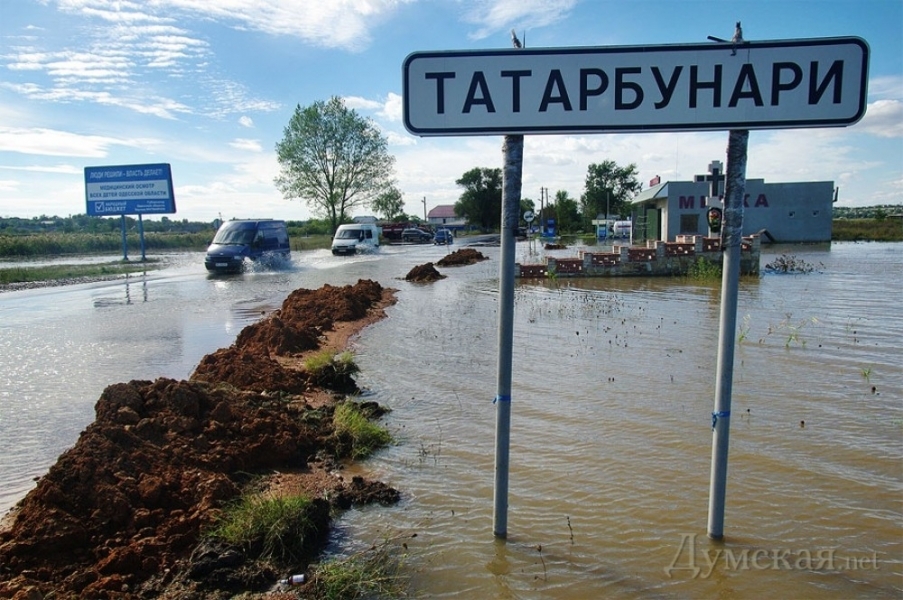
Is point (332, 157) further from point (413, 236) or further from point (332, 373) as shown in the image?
point (332, 373)

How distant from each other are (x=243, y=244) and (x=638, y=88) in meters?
26.8

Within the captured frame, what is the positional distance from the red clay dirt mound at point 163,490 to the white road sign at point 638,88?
2.64 m

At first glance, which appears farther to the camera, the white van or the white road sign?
the white van

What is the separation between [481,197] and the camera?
3723 inches

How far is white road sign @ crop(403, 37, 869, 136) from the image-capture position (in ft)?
9.02

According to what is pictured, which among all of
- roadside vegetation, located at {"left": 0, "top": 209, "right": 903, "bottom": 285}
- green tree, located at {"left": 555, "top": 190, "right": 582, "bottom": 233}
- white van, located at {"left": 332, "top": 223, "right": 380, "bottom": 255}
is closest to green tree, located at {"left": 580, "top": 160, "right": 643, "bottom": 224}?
green tree, located at {"left": 555, "top": 190, "right": 582, "bottom": 233}

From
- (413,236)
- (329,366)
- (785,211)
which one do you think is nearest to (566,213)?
(413,236)

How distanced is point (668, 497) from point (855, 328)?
8.70 meters

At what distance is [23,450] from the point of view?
18.3ft

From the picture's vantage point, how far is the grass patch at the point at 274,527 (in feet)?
11.6

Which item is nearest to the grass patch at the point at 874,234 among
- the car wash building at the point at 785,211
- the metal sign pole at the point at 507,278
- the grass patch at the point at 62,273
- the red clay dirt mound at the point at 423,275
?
the car wash building at the point at 785,211

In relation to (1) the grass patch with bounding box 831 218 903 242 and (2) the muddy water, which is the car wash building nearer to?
(1) the grass patch with bounding box 831 218 903 242

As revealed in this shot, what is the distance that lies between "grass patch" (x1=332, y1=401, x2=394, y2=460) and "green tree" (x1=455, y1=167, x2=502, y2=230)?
294 feet

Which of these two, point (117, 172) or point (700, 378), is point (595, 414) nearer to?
point (700, 378)
